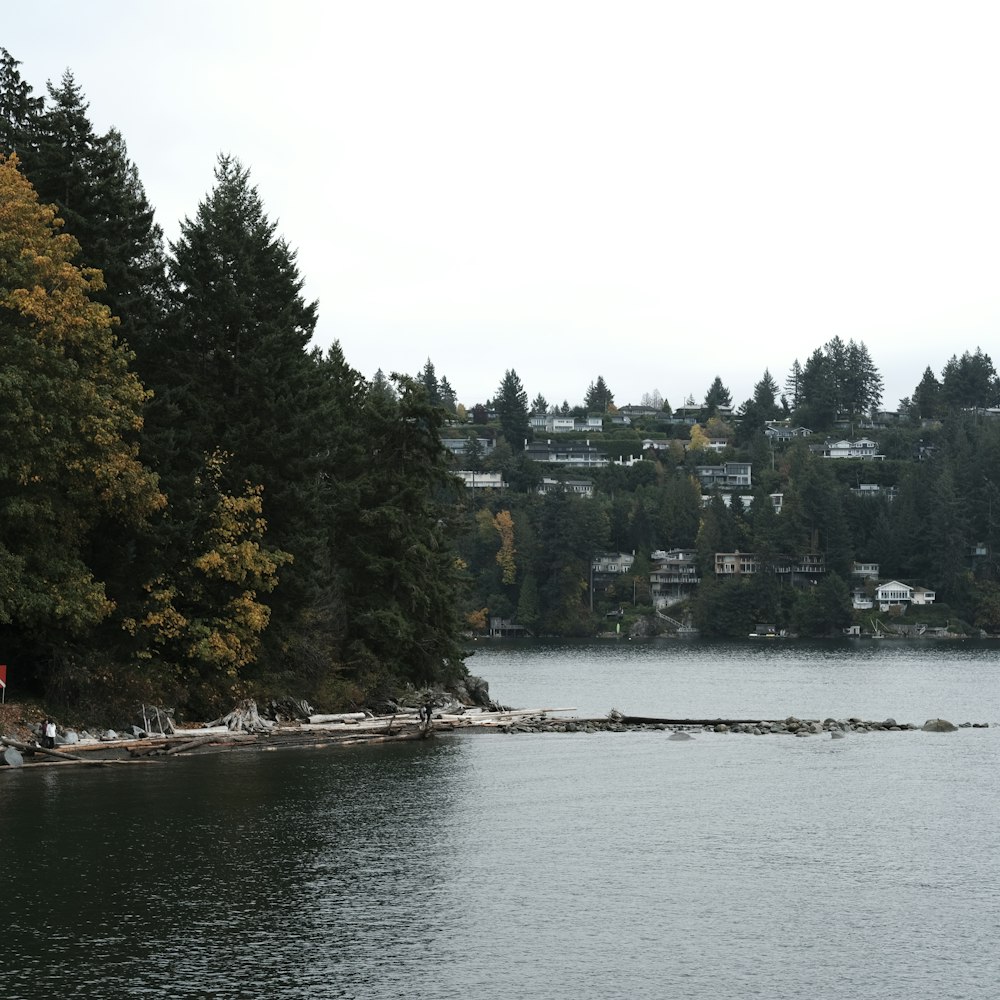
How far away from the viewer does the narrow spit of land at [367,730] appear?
49812 millimetres

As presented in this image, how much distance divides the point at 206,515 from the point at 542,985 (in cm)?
3806

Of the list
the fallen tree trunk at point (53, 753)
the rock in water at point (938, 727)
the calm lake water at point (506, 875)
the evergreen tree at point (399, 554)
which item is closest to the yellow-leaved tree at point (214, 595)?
the calm lake water at point (506, 875)

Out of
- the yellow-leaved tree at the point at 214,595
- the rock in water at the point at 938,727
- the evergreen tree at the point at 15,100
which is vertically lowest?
the rock in water at the point at 938,727

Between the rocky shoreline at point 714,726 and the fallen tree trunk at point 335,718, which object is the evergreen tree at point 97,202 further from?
the rocky shoreline at point 714,726

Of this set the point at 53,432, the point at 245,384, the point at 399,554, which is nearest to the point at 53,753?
the point at 53,432

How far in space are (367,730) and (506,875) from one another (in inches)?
1146

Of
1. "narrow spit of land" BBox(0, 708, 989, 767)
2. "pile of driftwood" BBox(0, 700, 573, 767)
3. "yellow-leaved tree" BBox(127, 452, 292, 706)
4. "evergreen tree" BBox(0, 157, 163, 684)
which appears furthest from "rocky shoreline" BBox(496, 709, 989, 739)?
"evergreen tree" BBox(0, 157, 163, 684)

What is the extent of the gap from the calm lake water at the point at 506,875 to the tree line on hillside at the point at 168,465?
769cm

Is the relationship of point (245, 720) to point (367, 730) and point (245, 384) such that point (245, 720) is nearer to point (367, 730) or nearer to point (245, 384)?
point (367, 730)

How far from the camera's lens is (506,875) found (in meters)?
33.5

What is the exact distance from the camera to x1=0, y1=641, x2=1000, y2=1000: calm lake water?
992 inches

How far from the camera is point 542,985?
968 inches

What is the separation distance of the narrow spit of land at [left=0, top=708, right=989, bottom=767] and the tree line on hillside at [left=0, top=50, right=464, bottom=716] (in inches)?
136

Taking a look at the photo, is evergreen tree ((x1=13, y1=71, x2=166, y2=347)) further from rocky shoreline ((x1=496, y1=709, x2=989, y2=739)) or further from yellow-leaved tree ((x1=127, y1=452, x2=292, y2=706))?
rocky shoreline ((x1=496, y1=709, x2=989, y2=739))
